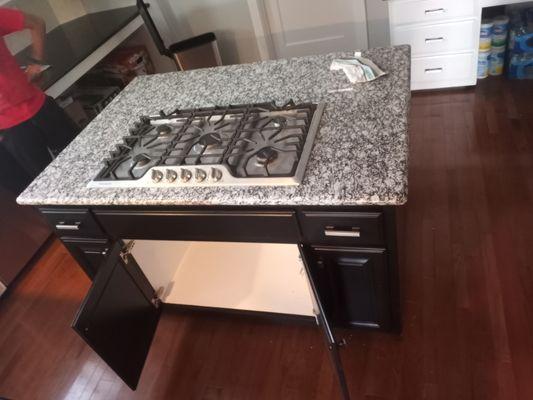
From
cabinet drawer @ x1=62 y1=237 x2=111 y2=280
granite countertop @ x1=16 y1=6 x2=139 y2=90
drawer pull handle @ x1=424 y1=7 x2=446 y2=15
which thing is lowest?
cabinet drawer @ x1=62 y1=237 x2=111 y2=280

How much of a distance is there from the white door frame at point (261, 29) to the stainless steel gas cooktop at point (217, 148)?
6.55 ft

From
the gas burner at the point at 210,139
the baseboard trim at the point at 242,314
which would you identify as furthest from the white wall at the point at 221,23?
the baseboard trim at the point at 242,314

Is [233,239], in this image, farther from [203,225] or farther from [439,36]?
[439,36]

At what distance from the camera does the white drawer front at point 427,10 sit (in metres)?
2.49

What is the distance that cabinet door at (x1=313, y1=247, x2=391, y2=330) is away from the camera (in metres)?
1.25

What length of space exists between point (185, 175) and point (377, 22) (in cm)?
245

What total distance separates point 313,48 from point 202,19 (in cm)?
95

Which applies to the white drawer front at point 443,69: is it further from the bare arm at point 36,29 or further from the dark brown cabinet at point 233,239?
the bare arm at point 36,29

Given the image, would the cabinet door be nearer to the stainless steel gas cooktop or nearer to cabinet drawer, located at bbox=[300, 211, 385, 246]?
cabinet drawer, located at bbox=[300, 211, 385, 246]

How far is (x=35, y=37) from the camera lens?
2283 millimetres

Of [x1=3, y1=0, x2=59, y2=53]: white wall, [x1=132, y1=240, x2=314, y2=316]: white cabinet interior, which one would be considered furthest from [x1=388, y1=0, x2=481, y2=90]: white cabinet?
[x1=3, y1=0, x2=59, y2=53]: white wall

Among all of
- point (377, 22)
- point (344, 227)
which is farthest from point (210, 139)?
point (377, 22)

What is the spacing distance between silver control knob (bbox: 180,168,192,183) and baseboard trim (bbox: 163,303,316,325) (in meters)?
0.73

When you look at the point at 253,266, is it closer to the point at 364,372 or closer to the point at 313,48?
the point at 364,372
